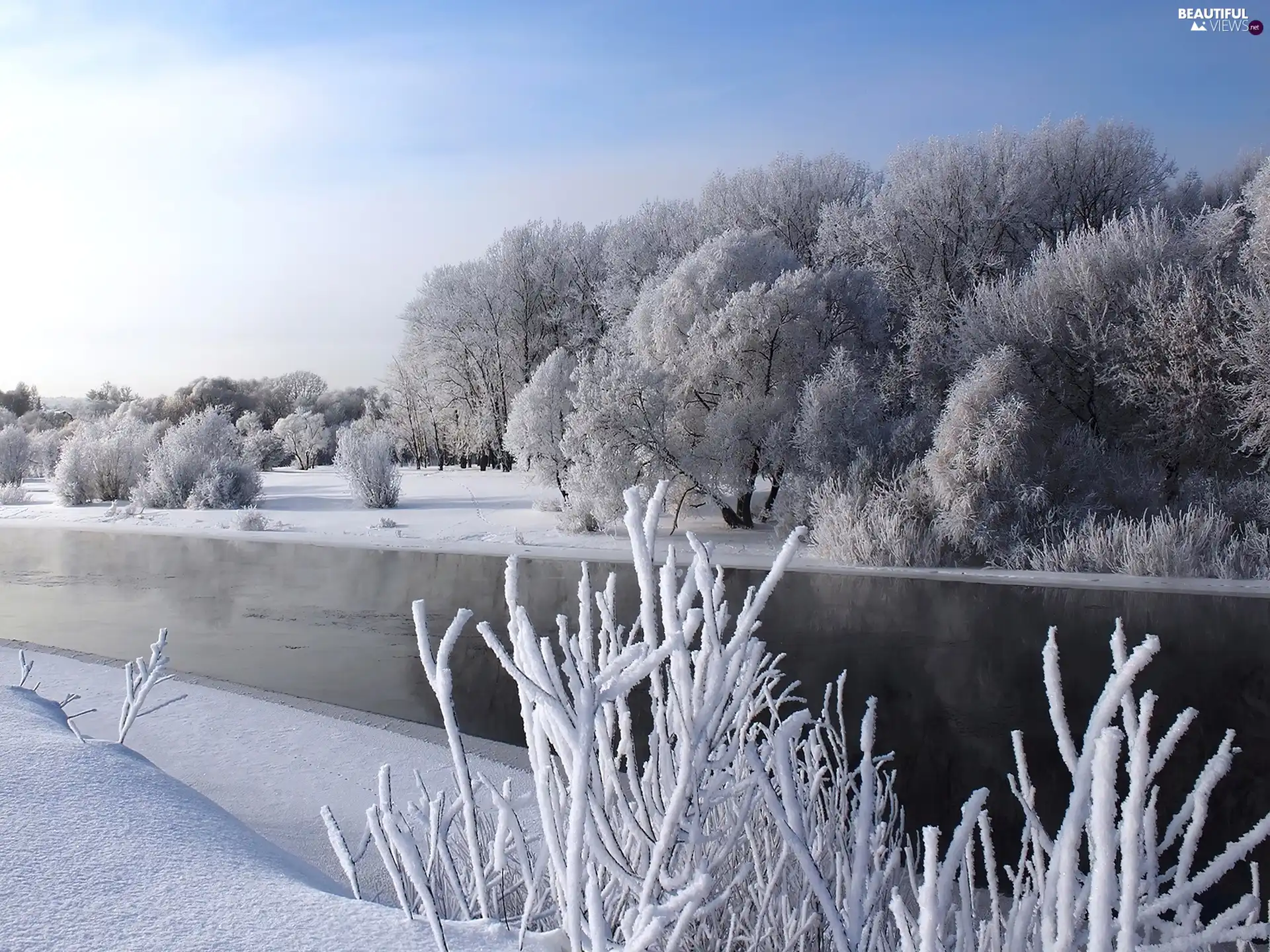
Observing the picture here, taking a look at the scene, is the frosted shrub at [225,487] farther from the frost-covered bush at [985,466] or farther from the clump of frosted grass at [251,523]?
the frost-covered bush at [985,466]

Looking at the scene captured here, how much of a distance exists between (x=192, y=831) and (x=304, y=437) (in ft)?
142

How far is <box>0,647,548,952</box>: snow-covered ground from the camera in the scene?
186 cm

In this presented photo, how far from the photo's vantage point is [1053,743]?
203 inches

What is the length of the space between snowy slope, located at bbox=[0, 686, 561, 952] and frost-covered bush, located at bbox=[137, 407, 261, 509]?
1773 cm

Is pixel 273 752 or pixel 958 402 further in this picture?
pixel 958 402

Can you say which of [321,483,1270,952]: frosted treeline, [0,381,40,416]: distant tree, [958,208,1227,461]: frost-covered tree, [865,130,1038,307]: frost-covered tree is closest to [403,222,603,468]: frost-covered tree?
[865,130,1038,307]: frost-covered tree

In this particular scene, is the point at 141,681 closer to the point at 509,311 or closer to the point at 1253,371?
the point at 1253,371

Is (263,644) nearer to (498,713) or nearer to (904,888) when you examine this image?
(498,713)

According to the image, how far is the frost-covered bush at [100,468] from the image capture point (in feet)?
70.2

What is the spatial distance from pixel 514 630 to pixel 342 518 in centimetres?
1656

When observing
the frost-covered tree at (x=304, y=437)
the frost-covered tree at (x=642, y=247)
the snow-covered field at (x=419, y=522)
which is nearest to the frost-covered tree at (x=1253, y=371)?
the snow-covered field at (x=419, y=522)

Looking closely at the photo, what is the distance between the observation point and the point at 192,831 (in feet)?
8.34

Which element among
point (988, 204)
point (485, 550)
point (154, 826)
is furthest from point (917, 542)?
point (988, 204)

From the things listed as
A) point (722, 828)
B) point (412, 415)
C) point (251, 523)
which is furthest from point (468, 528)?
point (412, 415)
